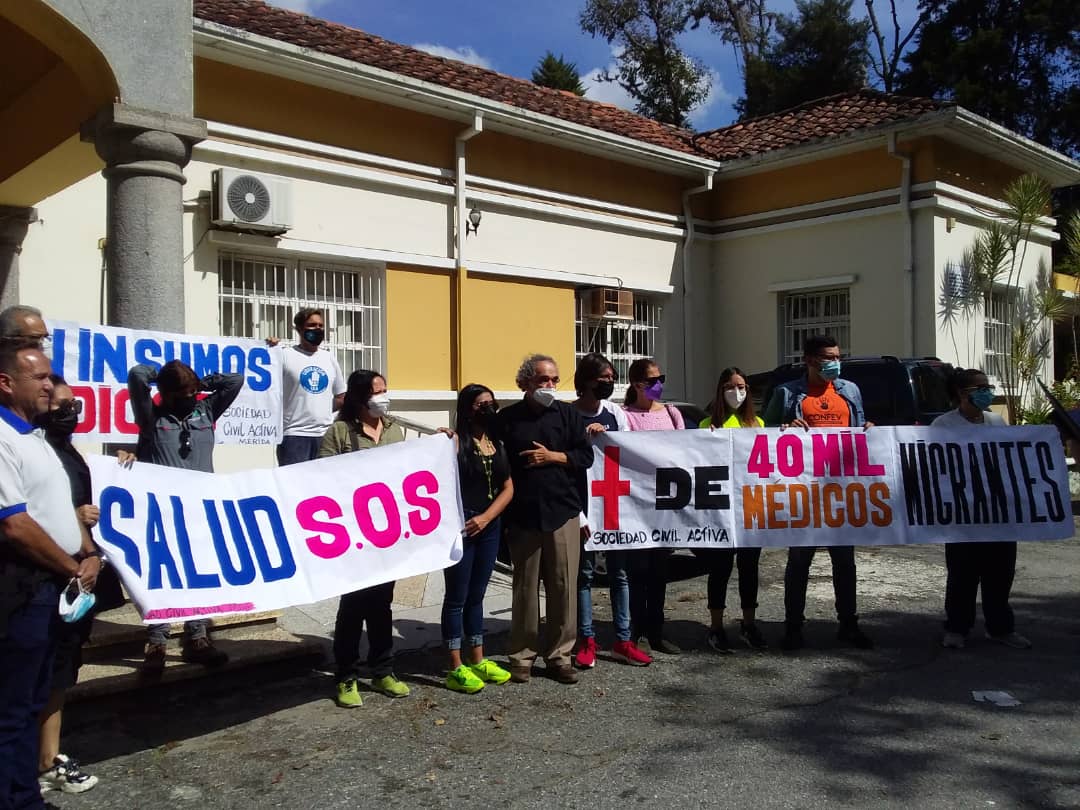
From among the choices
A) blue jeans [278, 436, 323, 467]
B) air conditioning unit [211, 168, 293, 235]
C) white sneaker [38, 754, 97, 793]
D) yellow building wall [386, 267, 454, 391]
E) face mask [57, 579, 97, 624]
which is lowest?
white sneaker [38, 754, 97, 793]

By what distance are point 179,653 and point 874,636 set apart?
4593mm

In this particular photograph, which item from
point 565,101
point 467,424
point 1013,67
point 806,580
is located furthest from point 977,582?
point 1013,67

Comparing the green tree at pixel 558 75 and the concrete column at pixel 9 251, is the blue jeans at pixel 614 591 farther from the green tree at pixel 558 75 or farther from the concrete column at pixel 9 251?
the green tree at pixel 558 75

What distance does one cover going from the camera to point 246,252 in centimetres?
1009

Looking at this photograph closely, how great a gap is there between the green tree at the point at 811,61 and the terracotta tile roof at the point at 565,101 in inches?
527

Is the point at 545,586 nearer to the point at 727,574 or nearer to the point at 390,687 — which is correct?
the point at 390,687

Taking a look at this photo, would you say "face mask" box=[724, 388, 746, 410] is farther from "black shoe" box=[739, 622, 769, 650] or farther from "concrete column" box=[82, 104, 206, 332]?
"concrete column" box=[82, 104, 206, 332]

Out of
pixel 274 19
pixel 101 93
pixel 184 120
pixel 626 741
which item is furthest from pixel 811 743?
pixel 274 19

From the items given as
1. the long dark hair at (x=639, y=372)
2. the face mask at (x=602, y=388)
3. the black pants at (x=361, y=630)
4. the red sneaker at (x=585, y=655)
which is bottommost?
the red sneaker at (x=585, y=655)

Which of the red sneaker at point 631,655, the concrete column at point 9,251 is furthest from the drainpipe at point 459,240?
the red sneaker at point 631,655

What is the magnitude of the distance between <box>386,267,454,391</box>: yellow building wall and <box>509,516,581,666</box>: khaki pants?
19.3 feet

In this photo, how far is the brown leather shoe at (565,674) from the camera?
5691 millimetres

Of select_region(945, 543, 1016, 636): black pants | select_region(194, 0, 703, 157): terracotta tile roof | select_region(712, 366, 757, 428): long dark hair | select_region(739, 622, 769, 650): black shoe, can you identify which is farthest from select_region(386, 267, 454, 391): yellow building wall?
select_region(945, 543, 1016, 636): black pants

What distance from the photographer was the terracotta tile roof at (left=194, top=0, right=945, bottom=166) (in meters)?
11.0
